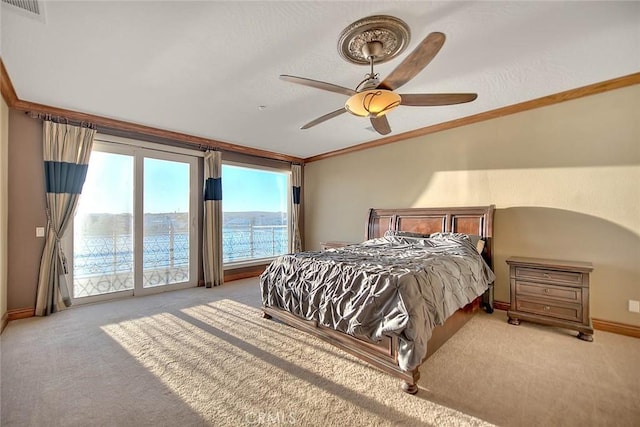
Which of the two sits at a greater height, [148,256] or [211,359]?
[148,256]

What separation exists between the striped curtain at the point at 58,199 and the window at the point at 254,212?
86.0 inches

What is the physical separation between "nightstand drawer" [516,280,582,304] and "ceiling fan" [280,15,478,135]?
2223 millimetres

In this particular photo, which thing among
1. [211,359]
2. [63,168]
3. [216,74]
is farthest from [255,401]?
[63,168]

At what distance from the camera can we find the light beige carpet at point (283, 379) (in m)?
1.67

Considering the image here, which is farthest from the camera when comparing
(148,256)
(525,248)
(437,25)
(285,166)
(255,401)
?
(285,166)

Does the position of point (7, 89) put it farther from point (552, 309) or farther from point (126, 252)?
point (552, 309)

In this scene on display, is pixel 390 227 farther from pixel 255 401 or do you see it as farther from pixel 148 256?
pixel 148 256

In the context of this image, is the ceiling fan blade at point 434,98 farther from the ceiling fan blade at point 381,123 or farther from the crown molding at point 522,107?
the crown molding at point 522,107

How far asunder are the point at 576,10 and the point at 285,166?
5.15 meters

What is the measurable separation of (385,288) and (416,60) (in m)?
1.67

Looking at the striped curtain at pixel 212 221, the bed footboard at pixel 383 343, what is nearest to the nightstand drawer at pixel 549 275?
the bed footboard at pixel 383 343

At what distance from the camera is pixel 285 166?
6.28 metres

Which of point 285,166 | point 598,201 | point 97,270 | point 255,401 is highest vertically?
point 285,166

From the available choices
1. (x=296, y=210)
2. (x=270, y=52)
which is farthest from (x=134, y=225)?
(x=270, y=52)
